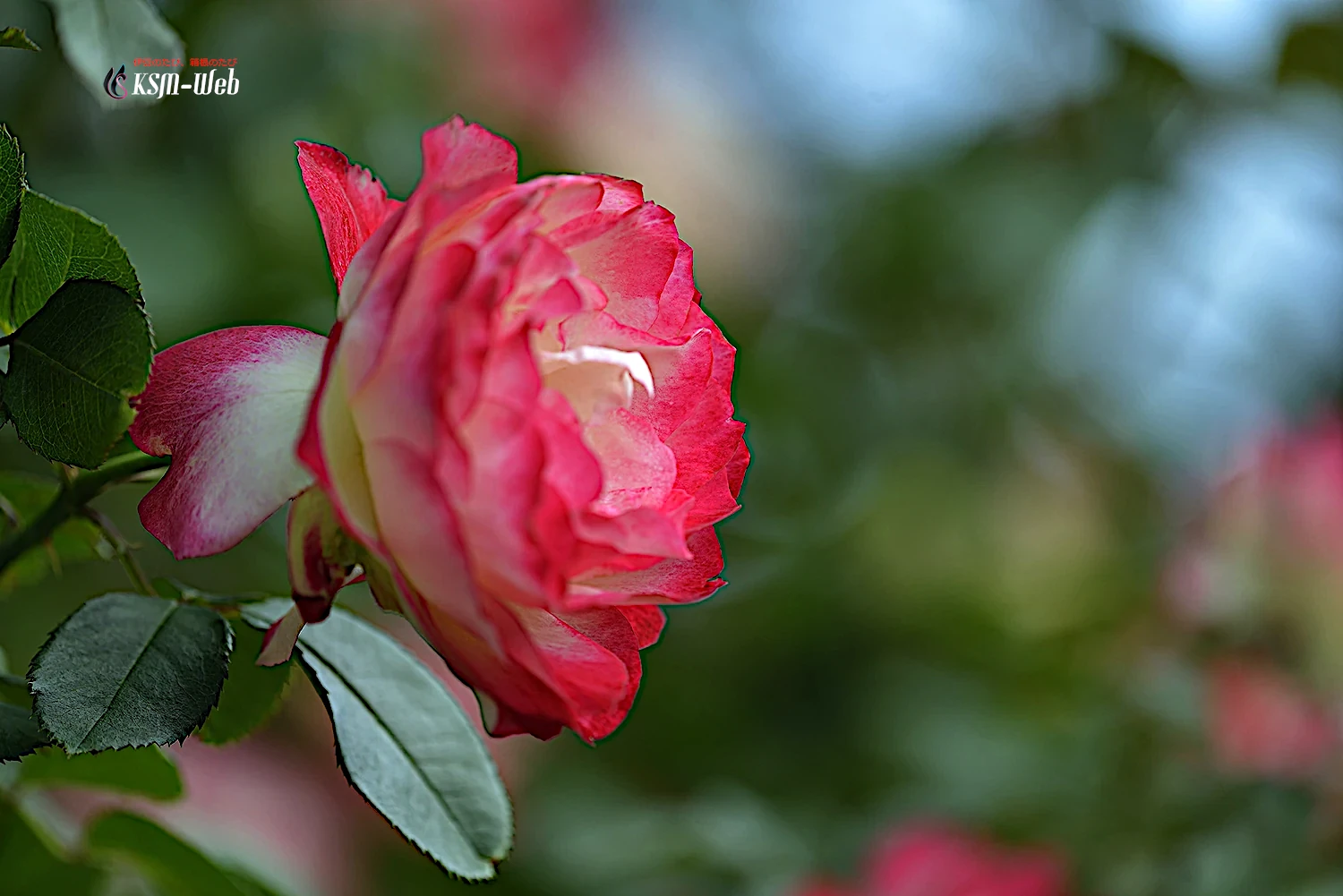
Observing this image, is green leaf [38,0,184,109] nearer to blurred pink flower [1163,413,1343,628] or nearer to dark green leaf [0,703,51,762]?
dark green leaf [0,703,51,762]

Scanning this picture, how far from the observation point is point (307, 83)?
809 millimetres

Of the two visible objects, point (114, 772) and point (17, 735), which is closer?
point (17, 735)

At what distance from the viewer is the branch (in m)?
0.28

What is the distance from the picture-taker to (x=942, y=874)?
2.22 feet

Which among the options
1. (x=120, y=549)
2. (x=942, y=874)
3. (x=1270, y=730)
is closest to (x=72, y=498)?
(x=120, y=549)

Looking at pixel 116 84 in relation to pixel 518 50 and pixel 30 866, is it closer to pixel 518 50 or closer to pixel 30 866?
pixel 30 866

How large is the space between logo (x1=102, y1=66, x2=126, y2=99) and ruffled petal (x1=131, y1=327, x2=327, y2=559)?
0.11 meters

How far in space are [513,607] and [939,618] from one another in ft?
3.05

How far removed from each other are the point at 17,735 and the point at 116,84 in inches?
7.0

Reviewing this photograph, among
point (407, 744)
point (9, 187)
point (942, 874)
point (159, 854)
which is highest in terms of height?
point (9, 187)

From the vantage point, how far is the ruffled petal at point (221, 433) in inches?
10.0

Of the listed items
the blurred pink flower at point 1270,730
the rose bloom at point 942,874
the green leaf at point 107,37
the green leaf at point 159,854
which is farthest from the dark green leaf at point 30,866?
the blurred pink flower at point 1270,730

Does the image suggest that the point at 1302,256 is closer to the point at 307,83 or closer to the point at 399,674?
the point at 307,83

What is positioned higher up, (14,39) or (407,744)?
(14,39)
